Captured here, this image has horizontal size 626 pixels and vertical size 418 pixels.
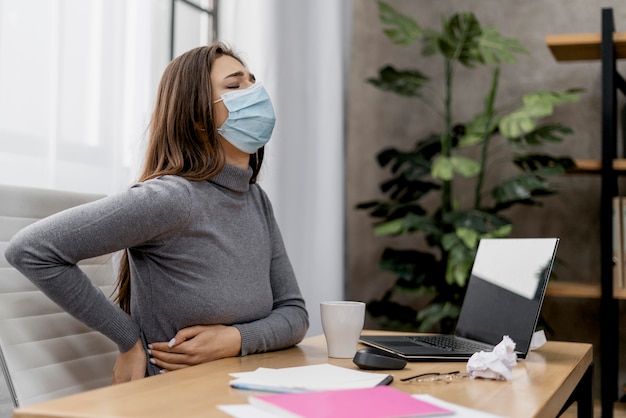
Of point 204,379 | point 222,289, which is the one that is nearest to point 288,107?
point 222,289

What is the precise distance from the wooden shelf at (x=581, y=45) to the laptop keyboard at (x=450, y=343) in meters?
1.31

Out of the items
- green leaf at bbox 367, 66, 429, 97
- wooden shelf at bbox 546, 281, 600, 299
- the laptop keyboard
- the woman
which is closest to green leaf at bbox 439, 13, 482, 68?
green leaf at bbox 367, 66, 429, 97

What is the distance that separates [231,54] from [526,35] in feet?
5.64

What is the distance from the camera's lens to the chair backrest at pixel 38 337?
3.70 ft

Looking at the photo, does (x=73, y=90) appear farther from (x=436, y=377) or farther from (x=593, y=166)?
(x=593, y=166)

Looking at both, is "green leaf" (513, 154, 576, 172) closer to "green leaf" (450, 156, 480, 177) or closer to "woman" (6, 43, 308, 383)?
"green leaf" (450, 156, 480, 177)

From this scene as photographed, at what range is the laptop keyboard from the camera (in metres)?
1.29

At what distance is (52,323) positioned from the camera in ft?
4.02

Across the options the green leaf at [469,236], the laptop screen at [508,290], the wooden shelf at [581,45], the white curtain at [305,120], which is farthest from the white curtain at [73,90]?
the wooden shelf at [581,45]

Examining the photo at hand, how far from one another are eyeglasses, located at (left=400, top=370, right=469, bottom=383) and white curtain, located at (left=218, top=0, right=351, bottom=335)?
54.8 inches

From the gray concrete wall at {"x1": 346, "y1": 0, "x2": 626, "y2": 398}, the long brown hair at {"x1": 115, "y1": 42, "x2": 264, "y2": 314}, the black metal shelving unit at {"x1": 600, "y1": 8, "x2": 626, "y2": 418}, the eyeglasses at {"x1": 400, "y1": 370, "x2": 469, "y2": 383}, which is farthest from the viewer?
the gray concrete wall at {"x1": 346, "y1": 0, "x2": 626, "y2": 398}

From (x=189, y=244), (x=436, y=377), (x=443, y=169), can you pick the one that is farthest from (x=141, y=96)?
(x=436, y=377)

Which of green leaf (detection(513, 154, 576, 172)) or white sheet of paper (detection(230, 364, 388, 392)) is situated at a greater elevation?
green leaf (detection(513, 154, 576, 172))

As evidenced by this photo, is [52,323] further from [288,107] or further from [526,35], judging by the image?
[526,35]
